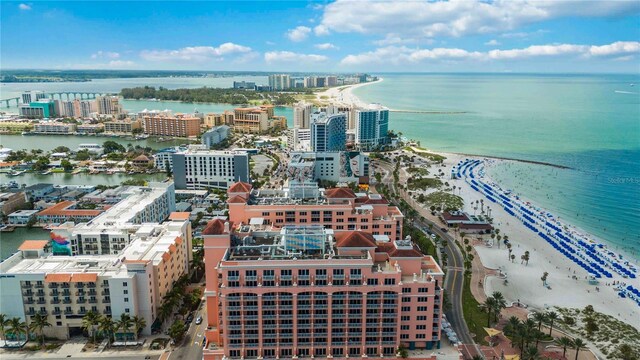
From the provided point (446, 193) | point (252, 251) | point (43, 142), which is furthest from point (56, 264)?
point (43, 142)

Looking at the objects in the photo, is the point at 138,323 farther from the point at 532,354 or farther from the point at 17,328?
the point at 532,354

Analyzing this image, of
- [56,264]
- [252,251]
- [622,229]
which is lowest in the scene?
[622,229]

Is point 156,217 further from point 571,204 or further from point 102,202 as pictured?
point 571,204

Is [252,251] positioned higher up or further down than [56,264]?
higher up

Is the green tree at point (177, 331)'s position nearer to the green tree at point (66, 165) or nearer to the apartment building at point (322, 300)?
the apartment building at point (322, 300)

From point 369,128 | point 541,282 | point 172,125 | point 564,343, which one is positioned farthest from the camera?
point 172,125

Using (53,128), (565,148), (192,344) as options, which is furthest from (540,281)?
(53,128)

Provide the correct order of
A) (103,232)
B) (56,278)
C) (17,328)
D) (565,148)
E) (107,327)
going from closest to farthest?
(107,327)
(17,328)
(56,278)
(103,232)
(565,148)
